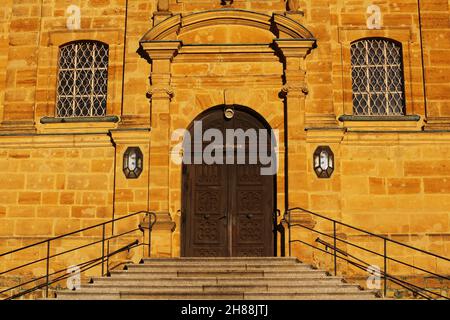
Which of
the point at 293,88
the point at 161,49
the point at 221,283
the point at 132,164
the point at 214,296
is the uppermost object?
the point at 161,49

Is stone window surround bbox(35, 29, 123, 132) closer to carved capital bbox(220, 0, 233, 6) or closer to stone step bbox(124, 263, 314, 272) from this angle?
carved capital bbox(220, 0, 233, 6)

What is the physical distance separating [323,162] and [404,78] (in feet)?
9.04

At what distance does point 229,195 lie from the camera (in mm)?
14016

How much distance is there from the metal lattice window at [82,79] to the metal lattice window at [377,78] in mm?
5685

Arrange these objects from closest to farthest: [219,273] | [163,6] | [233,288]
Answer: [233,288] < [219,273] < [163,6]

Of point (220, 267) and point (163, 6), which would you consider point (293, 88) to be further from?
point (220, 267)

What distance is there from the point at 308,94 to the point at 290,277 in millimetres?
4520

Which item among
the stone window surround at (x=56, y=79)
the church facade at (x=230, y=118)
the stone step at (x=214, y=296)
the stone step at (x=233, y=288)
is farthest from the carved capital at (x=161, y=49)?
the stone step at (x=214, y=296)

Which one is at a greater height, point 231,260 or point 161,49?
point 161,49

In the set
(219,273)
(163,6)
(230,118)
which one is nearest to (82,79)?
(163,6)

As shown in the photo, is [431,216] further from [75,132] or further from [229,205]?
[75,132]

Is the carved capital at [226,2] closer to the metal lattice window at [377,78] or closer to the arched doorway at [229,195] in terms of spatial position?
the arched doorway at [229,195]
